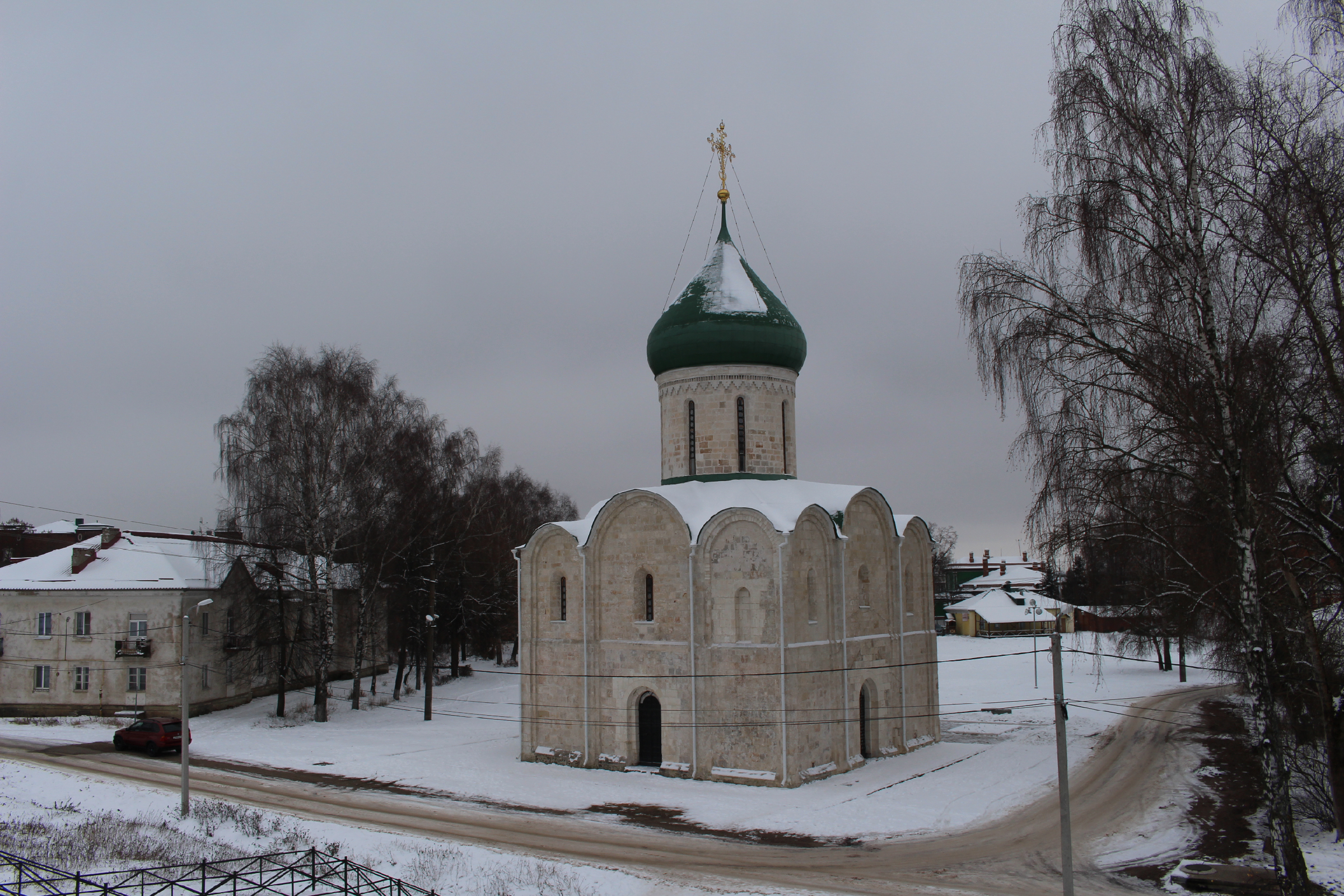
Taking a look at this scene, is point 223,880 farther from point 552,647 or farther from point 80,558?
point 80,558

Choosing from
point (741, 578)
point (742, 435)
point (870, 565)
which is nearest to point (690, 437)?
point (742, 435)

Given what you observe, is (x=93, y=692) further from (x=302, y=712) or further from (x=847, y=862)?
(x=847, y=862)

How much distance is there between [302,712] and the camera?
89.3 feet

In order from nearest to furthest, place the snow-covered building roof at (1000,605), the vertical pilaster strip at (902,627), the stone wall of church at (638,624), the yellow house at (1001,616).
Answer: the stone wall of church at (638,624), the vertical pilaster strip at (902,627), the yellow house at (1001,616), the snow-covered building roof at (1000,605)

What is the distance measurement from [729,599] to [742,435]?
4.22 metres

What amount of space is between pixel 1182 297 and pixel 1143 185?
53.0 inches

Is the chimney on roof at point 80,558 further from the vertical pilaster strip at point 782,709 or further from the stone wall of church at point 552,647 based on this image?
the vertical pilaster strip at point 782,709

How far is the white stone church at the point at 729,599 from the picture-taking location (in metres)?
18.3

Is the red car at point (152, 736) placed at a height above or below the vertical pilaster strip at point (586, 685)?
below

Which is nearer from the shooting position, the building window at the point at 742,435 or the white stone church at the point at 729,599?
the white stone church at the point at 729,599

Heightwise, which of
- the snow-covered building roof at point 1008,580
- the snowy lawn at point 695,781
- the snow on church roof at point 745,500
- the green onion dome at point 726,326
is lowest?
the snowy lawn at point 695,781

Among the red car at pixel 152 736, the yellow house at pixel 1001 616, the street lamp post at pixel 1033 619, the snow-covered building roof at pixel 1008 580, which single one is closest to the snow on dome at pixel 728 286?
the red car at pixel 152 736

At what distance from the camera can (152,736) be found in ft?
72.3

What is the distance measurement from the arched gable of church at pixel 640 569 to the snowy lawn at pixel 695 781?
2922 mm
